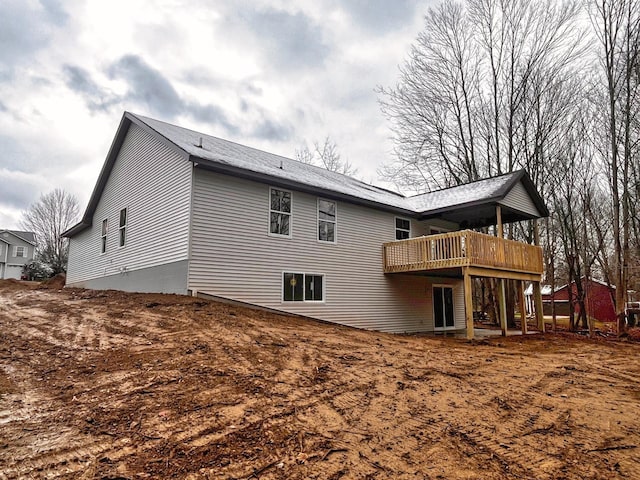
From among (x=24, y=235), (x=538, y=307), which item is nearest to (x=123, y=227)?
(x=538, y=307)

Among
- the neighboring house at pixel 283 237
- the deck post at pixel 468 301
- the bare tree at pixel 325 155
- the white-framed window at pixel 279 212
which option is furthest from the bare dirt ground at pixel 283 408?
the bare tree at pixel 325 155

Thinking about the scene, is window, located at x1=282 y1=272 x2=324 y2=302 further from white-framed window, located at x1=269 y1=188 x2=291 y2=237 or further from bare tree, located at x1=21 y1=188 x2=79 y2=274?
bare tree, located at x1=21 y1=188 x2=79 y2=274

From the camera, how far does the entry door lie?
16.7 meters

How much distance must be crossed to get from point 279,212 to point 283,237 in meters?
0.76

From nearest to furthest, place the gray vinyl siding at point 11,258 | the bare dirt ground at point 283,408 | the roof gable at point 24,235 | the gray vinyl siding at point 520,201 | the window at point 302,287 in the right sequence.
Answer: the bare dirt ground at point 283,408, the window at point 302,287, the gray vinyl siding at point 520,201, the gray vinyl siding at point 11,258, the roof gable at point 24,235

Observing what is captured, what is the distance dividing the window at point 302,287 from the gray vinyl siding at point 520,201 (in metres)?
7.08

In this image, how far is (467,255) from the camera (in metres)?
12.1

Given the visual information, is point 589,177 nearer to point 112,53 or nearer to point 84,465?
point 112,53

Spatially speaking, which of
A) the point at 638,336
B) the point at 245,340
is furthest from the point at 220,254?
the point at 638,336

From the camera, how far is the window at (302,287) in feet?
38.6

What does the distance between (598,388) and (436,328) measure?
35.1 feet

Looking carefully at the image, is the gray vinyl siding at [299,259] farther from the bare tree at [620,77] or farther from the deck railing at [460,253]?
the bare tree at [620,77]

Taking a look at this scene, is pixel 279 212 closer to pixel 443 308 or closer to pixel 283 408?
pixel 283 408

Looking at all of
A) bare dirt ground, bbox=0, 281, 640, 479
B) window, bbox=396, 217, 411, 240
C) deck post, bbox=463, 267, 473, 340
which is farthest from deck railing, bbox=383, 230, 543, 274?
bare dirt ground, bbox=0, 281, 640, 479
